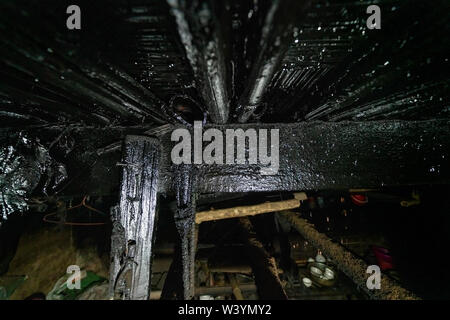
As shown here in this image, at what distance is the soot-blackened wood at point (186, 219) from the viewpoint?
1966mm

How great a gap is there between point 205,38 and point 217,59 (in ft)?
0.49

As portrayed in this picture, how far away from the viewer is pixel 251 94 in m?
1.54

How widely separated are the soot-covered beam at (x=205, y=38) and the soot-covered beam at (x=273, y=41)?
0.58 feet

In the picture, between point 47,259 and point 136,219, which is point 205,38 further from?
point 47,259

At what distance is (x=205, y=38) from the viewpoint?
92 cm

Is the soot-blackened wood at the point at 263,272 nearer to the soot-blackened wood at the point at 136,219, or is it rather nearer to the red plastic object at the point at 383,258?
the soot-blackened wood at the point at 136,219

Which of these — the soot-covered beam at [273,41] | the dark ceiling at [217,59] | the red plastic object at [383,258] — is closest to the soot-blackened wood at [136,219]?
the dark ceiling at [217,59]

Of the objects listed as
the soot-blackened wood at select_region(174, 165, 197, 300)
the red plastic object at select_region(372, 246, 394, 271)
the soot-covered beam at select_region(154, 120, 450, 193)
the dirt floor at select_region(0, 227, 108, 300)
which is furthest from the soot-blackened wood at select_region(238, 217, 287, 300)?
the red plastic object at select_region(372, 246, 394, 271)

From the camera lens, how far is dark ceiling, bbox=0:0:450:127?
966 millimetres

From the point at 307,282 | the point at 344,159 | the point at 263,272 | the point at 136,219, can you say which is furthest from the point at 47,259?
the point at 307,282

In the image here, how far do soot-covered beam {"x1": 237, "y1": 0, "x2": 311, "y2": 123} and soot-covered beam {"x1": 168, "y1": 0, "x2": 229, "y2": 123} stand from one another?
0.18m
